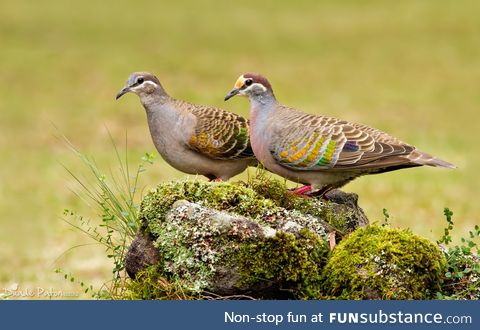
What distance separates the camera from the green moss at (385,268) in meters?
7.02

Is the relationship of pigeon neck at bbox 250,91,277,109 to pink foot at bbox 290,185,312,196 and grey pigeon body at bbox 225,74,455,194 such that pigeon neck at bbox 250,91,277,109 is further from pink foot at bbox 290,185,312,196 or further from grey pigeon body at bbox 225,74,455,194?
pink foot at bbox 290,185,312,196

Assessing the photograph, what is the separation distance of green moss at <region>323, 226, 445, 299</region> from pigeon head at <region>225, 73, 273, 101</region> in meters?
1.77

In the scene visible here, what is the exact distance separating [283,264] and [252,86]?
76.2 inches

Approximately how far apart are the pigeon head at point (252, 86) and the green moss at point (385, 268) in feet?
5.80

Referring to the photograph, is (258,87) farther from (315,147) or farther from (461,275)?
(461,275)

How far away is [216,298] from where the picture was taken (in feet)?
23.6

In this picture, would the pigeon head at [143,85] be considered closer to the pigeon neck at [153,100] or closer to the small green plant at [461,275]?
the pigeon neck at [153,100]

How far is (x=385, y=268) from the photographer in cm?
708

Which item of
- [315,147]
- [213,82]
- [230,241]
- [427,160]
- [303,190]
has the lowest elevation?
[230,241]

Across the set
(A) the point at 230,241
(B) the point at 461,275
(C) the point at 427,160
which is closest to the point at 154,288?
(A) the point at 230,241

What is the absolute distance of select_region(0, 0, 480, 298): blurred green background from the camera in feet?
57.3

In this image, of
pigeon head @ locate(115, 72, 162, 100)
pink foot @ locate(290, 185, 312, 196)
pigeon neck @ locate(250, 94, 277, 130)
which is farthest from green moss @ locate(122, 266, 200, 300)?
pigeon head @ locate(115, 72, 162, 100)

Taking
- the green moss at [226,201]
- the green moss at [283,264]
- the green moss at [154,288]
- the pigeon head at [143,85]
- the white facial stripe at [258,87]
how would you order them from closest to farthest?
the green moss at [283,264] → the green moss at [154,288] → the green moss at [226,201] → the white facial stripe at [258,87] → the pigeon head at [143,85]

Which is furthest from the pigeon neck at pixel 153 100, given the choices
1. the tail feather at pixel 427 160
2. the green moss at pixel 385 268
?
the green moss at pixel 385 268
